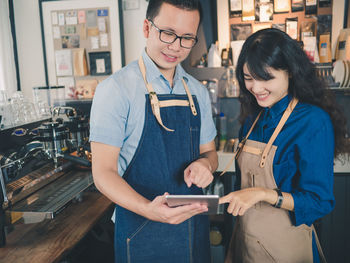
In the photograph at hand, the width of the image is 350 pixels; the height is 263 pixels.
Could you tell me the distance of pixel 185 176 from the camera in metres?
1.32

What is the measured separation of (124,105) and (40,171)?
0.82 meters

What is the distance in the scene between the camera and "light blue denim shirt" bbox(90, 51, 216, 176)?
120 centimetres

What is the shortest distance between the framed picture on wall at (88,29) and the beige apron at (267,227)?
2.34 metres

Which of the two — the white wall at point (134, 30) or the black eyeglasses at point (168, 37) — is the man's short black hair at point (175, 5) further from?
the white wall at point (134, 30)

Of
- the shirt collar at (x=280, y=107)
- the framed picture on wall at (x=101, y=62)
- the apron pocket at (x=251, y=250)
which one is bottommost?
the apron pocket at (x=251, y=250)

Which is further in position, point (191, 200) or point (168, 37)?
point (168, 37)

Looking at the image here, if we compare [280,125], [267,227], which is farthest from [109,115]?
[267,227]

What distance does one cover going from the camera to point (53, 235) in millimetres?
1427

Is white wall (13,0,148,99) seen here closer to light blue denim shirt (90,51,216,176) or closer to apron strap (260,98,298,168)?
light blue denim shirt (90,51,216,176)

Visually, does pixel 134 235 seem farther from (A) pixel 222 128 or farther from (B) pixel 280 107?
(A) pixel 222 128

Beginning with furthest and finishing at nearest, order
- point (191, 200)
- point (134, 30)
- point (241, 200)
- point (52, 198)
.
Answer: point (134, 30)
point (52, 198)
point (241, 200)
point (191, 200)

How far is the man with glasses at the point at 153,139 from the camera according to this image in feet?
3.95

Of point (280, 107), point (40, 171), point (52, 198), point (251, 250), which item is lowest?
point (251, 250)

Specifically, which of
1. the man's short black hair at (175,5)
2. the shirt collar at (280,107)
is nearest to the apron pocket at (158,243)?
the shirt collar at (280,107)
